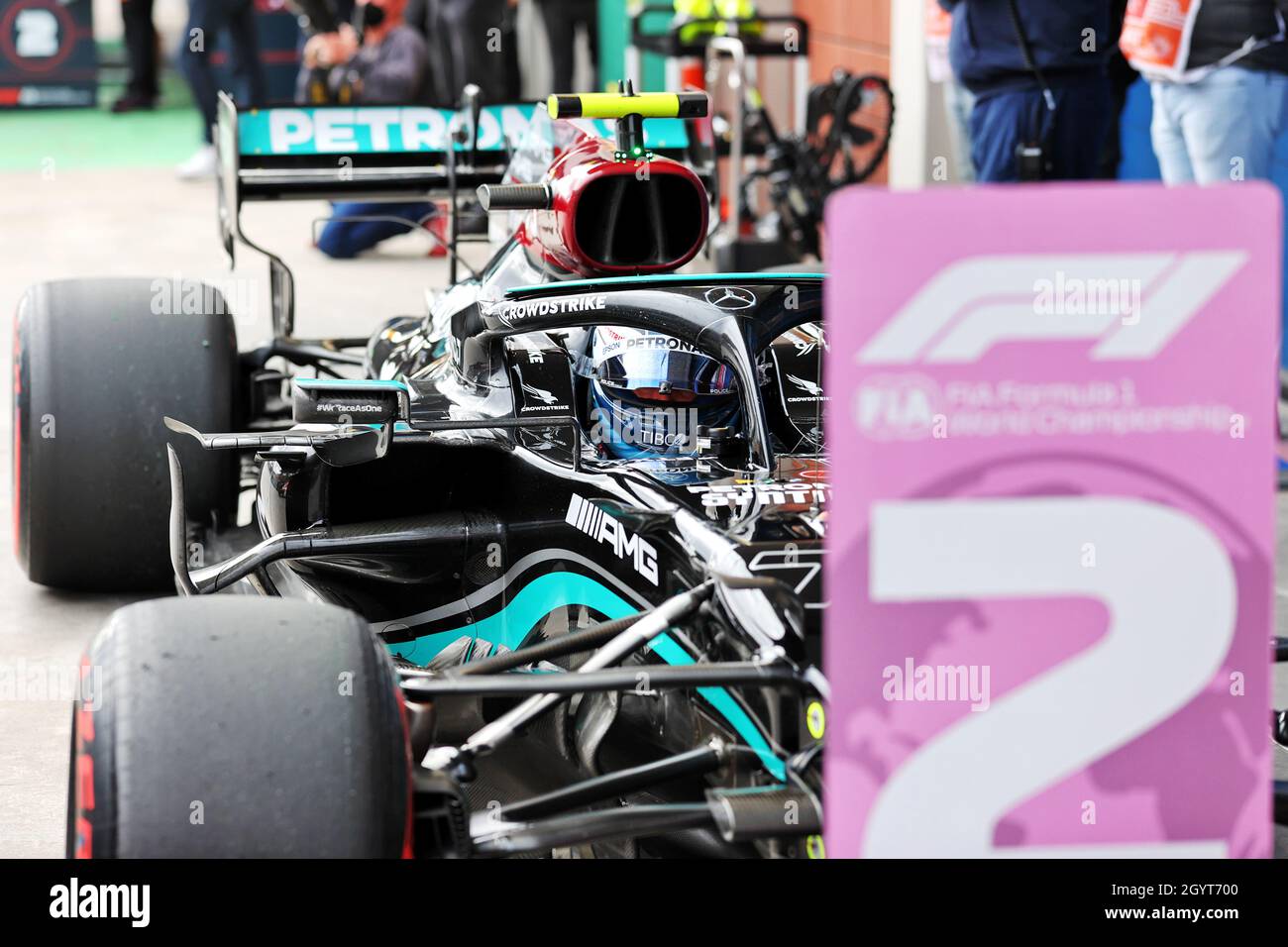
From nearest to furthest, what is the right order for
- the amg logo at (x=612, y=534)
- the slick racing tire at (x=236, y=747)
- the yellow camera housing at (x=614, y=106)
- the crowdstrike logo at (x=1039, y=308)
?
the crowdstrike logo at (x=1039, y=308), the slick racing tire at (x=236, y=747), the amg logo at (x=612, y=534), the yellow camera housing at (x=614, y=106)

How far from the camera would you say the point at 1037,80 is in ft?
19.8

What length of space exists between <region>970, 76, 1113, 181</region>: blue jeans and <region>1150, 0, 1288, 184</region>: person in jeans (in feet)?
1.16

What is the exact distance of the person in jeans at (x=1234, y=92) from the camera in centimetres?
552

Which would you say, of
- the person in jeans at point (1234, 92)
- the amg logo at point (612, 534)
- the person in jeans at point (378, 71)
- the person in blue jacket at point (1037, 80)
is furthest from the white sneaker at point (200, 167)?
the amg logo at point (612, 534)

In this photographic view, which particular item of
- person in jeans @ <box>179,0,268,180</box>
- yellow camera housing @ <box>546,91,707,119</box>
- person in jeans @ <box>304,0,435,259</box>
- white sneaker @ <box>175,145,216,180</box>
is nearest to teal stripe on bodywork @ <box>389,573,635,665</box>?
yellow camera housing @ <box>546,91,707,119</box>

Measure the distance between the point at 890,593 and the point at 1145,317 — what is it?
39cm

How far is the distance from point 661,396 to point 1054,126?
3.33m

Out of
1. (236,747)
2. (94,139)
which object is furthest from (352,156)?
(94,139)

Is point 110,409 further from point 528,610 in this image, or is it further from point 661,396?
point 661,396

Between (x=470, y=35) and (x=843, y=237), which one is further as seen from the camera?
(x=470, y=35)

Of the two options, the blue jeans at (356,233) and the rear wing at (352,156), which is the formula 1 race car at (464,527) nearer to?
the rear wing at (352,156)

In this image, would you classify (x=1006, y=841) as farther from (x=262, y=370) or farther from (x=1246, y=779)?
(x=262, y=370)

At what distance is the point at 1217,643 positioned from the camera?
1.94 m
